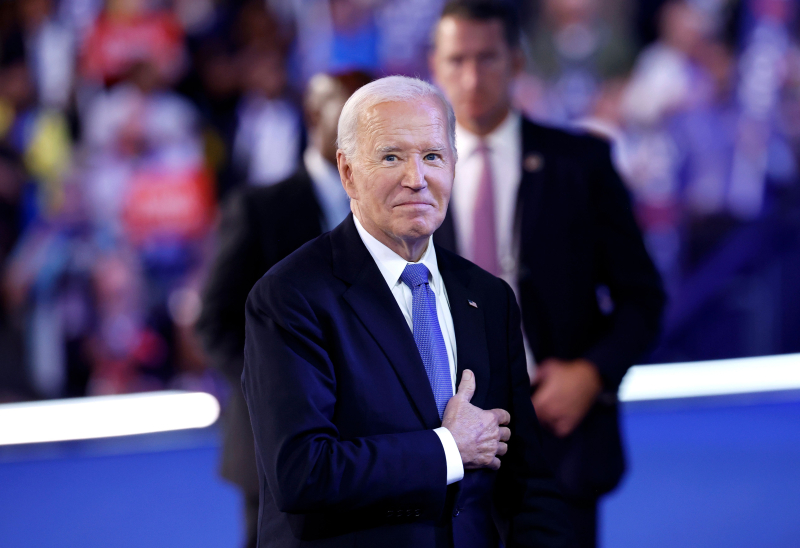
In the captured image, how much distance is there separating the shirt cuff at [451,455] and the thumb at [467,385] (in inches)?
3.3

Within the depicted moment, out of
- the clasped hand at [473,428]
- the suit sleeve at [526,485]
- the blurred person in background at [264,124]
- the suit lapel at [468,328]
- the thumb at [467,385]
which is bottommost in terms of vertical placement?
the suit sleeve at [526,485]

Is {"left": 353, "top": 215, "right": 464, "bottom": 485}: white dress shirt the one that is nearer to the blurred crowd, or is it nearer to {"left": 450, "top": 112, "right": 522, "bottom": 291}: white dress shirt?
{"left": 450, "top": 112, "right": 522, "bottom": 291}: white dress shirt

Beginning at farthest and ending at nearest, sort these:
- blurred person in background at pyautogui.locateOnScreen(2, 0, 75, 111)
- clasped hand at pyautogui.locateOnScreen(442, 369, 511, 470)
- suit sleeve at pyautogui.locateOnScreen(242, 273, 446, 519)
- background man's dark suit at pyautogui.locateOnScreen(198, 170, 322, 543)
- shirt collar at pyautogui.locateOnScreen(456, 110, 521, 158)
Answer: blurred person in background at pyautogui.locateOnScreen(2, 0, 75, 111), shirt collar at pyautogui.locateOnScreen(456, 110, 521, 158), background man's dark suit at pyautogui.locateOnScreen(198, 170, 322, 543), clasped hand at pyautogui.locateOnScreen(442, 369, 511, 470), suit sleeve at pyautogui.locateOnScreen(242, 273, 446, 519)

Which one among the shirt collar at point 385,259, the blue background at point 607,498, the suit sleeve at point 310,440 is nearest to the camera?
the suit sleeve at point 310,440

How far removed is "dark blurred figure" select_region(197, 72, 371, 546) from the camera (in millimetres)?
2180

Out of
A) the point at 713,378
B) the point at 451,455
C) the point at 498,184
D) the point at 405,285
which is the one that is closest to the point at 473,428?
the point at 451,455

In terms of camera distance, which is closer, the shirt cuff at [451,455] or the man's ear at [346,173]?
the shirt cuff at [451,455]

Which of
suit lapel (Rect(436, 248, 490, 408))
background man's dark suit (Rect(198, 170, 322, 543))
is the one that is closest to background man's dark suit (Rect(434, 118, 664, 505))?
background man's dark suit (Rect(198, 170, 322, 543))

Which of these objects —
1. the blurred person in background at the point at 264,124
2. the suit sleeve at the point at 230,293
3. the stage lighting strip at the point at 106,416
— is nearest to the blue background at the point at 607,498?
the stage lighting strip at the point at 106,416

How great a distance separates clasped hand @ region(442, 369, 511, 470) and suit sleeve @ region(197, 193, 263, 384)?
0.95 metres

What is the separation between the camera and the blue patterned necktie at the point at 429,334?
1.42 m

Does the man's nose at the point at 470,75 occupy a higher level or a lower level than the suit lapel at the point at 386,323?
higher

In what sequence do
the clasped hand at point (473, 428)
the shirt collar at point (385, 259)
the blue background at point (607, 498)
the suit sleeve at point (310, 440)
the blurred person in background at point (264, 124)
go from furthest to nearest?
the blurred person in background at point (264, 124) < the blue background at point (607, 498) < the shirt collar at point (385, 259) < the clasped hand at point (473, 428) < the suit sleeve at point (310, 440)

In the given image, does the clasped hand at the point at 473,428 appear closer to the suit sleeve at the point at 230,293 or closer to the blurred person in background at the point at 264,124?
the suit sleeve at the point at 230,293
